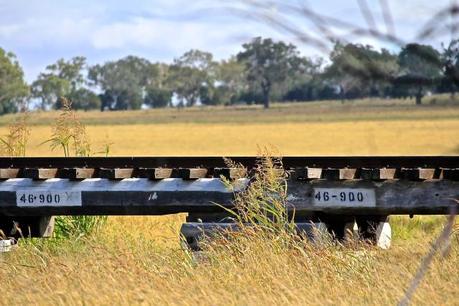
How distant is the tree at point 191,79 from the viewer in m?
147

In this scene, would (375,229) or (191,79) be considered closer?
(375,229)

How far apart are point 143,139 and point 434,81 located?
68.7 m

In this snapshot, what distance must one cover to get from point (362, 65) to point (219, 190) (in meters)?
5.38

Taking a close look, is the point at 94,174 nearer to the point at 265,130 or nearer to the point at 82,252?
the point at 82,252

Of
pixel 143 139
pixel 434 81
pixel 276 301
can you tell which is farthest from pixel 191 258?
pixel 143 139

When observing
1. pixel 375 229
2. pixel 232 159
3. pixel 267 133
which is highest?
pixel 232 159

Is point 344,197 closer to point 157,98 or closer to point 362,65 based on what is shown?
point 362,65

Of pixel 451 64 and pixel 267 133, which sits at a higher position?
pixel 451 64

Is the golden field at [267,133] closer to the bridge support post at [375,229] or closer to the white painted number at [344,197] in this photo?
the bridge support post at [375,229]

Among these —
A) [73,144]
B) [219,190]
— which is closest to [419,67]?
[219,190]

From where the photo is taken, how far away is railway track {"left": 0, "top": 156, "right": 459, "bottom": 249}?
7.48m

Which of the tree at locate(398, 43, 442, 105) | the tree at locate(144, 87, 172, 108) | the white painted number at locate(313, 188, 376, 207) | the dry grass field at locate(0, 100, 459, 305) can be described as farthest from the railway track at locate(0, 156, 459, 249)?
the tree at locate(144, 87, 172, 108)

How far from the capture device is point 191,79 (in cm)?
14788

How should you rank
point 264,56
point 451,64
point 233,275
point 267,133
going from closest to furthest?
point 451,64 < point 264,56 < point 233,275 < point 267,133
